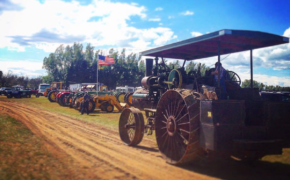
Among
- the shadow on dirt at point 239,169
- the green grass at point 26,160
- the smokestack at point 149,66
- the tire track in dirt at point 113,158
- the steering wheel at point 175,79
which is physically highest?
the smokestack at point 149,66

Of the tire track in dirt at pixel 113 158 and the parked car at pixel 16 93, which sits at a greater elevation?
the parked car at pixel 16 93

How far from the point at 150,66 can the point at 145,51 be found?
0.89 m

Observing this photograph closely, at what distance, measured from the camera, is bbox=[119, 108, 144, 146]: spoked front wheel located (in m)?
7.73

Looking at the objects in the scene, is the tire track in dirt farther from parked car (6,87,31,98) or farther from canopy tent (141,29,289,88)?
parked car (6,87,31,98)

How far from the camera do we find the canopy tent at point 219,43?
5.80m

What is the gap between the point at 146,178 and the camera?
200 inches

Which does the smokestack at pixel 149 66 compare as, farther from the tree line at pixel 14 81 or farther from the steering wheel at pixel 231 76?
the tree line at pixel 14 81

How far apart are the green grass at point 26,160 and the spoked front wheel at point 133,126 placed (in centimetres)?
250

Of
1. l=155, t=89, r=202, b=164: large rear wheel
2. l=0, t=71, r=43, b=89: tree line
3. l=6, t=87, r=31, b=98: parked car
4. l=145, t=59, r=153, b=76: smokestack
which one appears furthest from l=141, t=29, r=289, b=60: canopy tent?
l=0, t=71, r=43, b=89: tree line

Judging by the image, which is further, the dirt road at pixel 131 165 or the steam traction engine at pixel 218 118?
the dirt road at pixel 131 165

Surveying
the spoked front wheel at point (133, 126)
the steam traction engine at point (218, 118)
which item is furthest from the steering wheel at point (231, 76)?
the spoked front wheel at point (133, 126)

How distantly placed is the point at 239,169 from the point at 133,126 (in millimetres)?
3537

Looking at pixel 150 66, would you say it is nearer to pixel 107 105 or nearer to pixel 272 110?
pixel 272 110

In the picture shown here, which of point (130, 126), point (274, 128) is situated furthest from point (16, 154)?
point (274, 128)
